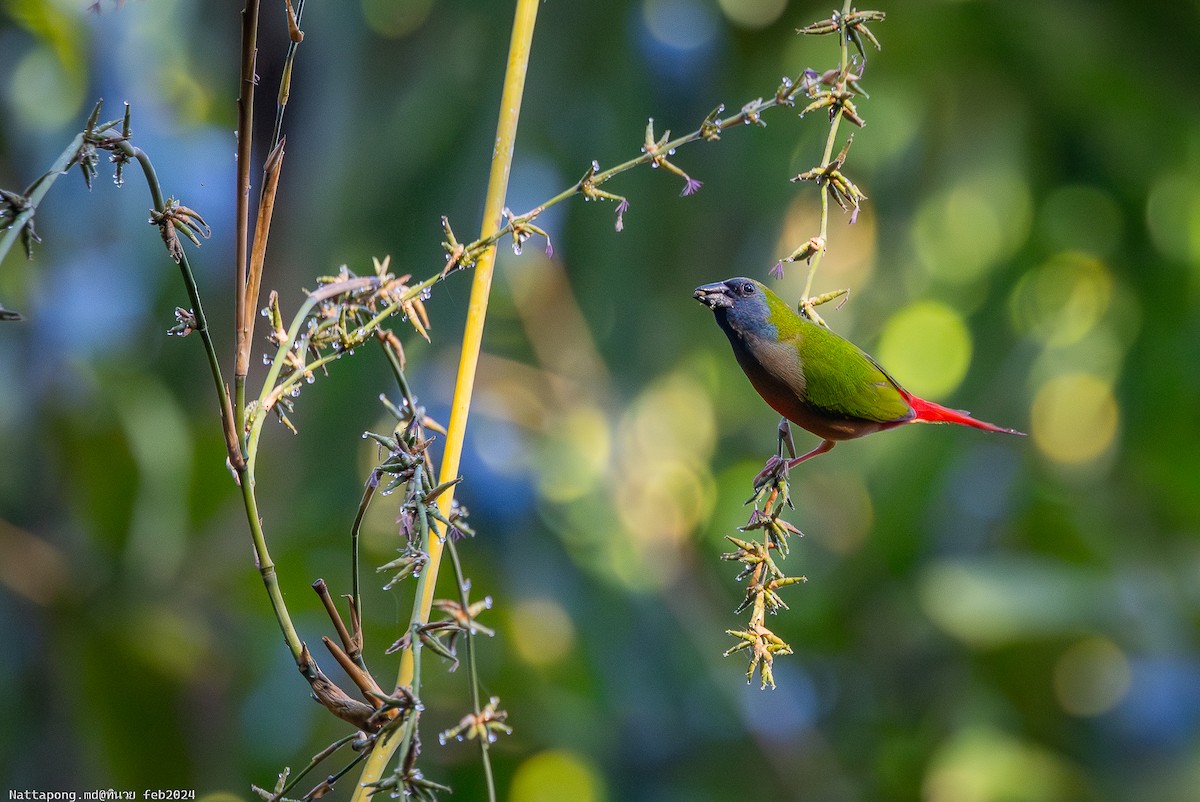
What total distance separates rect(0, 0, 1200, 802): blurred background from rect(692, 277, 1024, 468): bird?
4.69ft

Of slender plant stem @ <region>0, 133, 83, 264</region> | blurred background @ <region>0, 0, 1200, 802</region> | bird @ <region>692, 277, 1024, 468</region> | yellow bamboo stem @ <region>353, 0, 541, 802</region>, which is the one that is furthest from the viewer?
blurred background @ <region>0, 0, 1200, 802</region>

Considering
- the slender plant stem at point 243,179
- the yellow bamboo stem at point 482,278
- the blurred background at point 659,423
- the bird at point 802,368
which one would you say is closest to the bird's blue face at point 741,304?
the bird at point 802,368

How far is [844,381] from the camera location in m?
1.08

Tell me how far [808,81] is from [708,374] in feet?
8.98

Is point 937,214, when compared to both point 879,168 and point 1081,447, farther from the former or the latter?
point 1081,447

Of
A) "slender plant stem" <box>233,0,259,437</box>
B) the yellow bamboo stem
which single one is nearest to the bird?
the yellow bamboo stem

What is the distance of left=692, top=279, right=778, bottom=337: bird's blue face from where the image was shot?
41.6 inches

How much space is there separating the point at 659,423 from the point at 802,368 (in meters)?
2.28

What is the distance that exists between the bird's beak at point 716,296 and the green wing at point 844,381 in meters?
0.09

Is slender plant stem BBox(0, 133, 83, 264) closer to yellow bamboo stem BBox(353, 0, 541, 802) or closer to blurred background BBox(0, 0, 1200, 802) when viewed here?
yellow bamboo stem BBox(353, 0, 541, 802)

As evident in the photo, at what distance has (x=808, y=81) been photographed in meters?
0.65

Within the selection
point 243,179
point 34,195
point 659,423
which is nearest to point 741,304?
point 243,179

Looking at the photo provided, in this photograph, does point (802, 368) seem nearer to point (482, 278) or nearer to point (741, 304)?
point (741, 304)

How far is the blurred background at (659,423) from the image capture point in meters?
2.61
